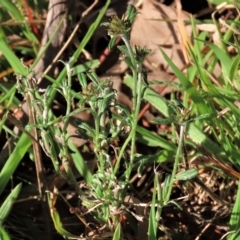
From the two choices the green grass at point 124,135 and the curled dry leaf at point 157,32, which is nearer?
the green grass at point 124,135

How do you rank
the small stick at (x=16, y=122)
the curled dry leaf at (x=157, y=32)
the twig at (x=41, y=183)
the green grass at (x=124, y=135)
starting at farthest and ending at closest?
the curled dry leaf at (x=157, y=32), the twig at (x=41, y=183), the small stick at (x=16, y=122), the green grass at (x=124, y=135)

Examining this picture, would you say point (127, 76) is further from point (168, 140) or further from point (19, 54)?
point (19, 54)

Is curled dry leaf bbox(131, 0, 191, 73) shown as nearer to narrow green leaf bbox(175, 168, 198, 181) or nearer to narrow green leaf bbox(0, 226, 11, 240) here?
narrow green leaf bbox(175, 168, 198, 181)

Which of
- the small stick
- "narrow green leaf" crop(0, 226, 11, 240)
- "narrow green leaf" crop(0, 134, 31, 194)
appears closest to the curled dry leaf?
"narrow green leaf" crop(0, 134, 31, 194)

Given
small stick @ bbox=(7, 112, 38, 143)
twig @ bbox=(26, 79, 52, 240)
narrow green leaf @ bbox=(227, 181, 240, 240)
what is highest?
small stick @ bbox=(7, 112, 38, 143)

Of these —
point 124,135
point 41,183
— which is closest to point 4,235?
point 41,183

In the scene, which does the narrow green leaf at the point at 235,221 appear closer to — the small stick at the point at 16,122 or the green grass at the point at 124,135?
Result: the green grass at the point at 124,135

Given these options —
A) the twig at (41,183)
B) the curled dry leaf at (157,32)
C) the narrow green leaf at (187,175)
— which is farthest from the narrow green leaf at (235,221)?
the curled dry leaf at (157,32)

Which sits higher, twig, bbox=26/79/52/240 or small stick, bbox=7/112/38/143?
small stick, bbox=7/112/38/143
